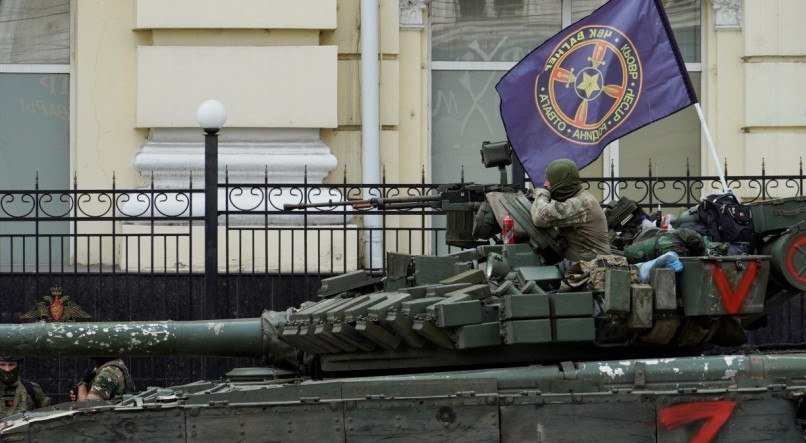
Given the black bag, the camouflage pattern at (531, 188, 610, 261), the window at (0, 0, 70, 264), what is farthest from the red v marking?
the window at (0, 0, 70, 264)

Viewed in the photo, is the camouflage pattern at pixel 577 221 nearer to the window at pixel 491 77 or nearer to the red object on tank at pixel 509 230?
the red object on tank at pixel 509 230

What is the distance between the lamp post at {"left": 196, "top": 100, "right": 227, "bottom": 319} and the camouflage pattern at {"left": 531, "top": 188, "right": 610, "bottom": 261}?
3.53 meters

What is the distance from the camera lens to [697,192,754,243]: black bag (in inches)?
361

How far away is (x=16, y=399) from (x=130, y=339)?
2585 mm

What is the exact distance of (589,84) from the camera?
37.4ft

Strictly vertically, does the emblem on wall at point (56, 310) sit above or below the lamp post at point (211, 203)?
below

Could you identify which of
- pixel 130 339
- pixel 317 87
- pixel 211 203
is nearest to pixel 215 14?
pixel 317 87

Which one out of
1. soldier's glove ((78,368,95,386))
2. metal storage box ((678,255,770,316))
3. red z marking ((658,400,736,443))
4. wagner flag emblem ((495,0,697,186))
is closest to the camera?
red z marking ((658,400,736,443))

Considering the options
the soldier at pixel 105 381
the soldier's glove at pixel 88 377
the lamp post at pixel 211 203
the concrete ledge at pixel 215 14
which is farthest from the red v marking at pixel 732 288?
the concrete ledge at pixel 215 14

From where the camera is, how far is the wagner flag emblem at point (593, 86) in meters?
11.3

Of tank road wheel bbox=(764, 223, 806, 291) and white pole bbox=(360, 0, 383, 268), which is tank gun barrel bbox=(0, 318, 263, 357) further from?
white pole bbox=(360, 0, 383, 268)

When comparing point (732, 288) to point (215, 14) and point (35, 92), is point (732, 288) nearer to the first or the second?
point (215, 14)

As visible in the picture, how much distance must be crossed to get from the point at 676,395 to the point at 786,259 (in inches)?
45.4

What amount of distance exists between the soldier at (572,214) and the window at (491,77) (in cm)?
535
